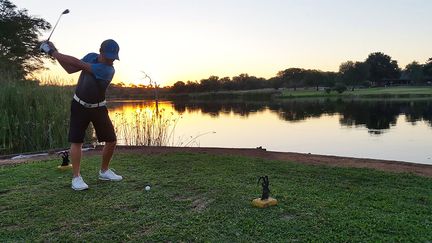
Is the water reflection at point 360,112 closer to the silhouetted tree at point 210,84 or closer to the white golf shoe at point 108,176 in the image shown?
the white golf shoe at point 108,176

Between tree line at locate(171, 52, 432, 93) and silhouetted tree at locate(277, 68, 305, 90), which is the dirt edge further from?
silhouetted tree at locate(277, 68, 305, 90)

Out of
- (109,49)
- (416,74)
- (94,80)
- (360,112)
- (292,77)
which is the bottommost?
(360,112)

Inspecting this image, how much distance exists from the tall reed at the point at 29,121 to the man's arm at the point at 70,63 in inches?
242

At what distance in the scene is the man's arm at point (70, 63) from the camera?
476cm

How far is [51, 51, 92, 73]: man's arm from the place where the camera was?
187 inches

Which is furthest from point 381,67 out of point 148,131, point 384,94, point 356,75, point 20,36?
point 148,131

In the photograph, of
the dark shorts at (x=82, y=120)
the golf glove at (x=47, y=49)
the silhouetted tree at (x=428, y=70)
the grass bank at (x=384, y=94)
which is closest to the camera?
the golf glove at (x=47, y=49)

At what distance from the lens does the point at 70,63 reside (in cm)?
479

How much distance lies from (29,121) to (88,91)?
248 inches

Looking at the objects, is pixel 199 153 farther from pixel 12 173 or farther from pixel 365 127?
pixel 365 127

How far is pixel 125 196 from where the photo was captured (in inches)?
192

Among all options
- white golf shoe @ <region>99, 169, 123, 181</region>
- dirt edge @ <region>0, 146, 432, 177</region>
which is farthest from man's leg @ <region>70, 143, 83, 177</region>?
dirt edge @ <region>0, 146, 432, 177</region>

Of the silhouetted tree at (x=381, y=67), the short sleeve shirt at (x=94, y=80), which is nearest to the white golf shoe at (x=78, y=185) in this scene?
the short sleeve shirt at (x=94, y=80)

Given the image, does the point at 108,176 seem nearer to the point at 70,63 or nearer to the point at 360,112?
the point at 70,63
